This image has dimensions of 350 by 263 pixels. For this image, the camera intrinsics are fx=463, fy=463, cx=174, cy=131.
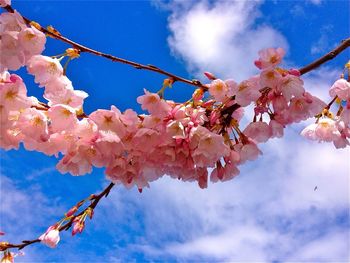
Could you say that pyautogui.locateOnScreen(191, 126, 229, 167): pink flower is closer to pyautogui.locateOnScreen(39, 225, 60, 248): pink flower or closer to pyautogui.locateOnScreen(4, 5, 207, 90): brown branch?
pyautogui.locateOnScreen(4, 5, 207, 90): brown branch

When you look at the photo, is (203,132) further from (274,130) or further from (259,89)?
(274,130)

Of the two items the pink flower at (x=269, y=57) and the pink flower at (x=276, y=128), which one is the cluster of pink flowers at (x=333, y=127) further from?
the pink flower at (x=269, y=57)

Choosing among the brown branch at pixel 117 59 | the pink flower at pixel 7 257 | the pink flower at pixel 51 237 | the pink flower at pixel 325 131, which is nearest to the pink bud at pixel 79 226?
the pink flower at pixel 51 237

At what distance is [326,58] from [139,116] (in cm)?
103

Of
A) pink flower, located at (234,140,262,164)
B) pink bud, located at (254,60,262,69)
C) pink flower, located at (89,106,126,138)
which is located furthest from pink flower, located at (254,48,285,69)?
pink flower, located at (89,106,126,138)

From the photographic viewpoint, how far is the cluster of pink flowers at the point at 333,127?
261 centimetres

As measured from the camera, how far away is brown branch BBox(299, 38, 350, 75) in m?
2.40

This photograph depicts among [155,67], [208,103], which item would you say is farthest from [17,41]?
[208,103]

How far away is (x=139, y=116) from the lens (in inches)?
94.4

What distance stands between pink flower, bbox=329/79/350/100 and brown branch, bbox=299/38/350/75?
0.15m

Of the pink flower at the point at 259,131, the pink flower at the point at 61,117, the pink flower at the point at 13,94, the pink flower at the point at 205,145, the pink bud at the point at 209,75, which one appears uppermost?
the pink bud at the point at 209,75

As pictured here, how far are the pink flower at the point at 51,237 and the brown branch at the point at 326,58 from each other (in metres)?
2.42

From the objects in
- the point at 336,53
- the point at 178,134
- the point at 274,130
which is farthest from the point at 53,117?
the point at 336,53

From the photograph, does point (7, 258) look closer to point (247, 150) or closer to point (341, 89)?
point (247, 150)
